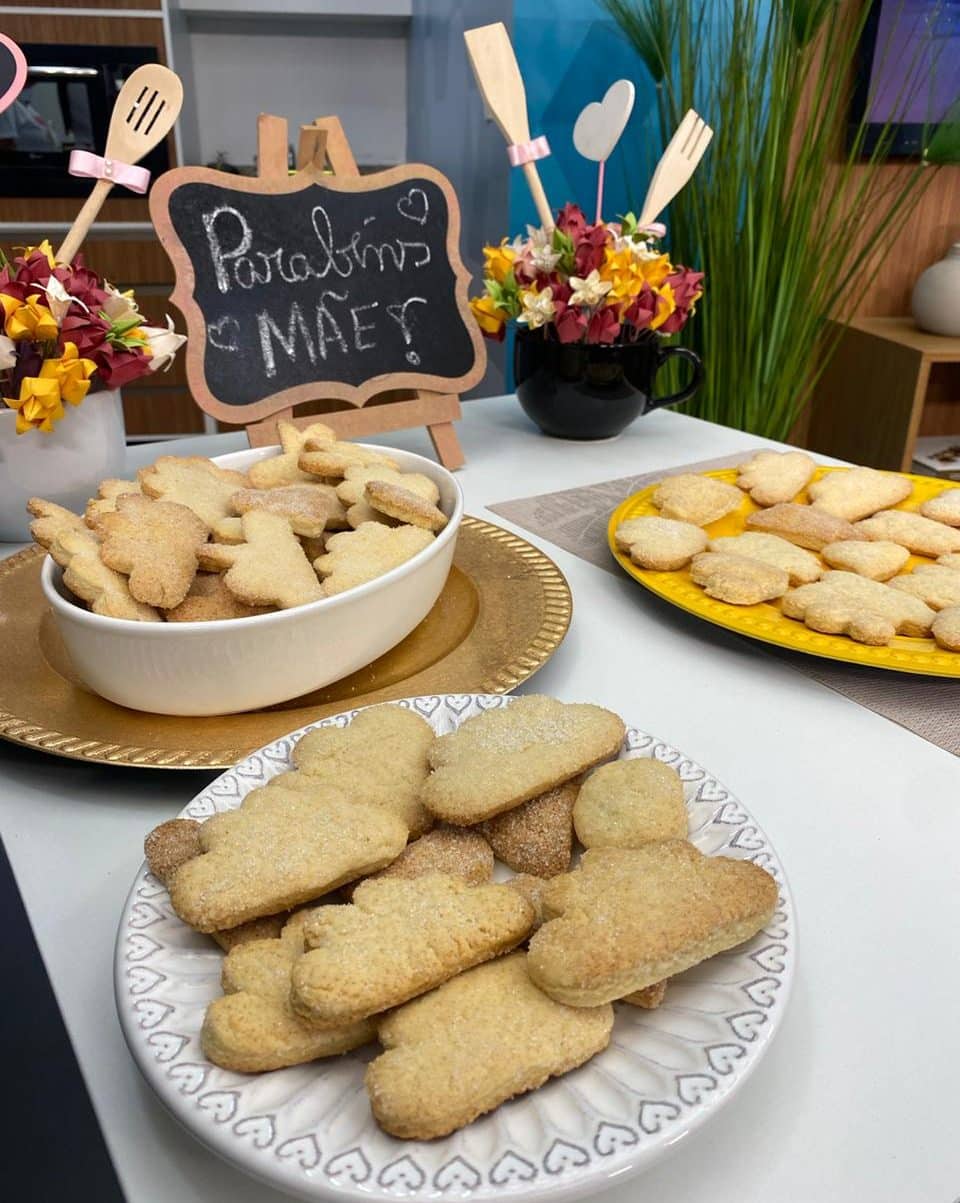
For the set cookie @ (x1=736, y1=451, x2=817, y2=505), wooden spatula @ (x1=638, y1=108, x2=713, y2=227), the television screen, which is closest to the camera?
cookie @ (x1=736, y1=451, x2=817, y2=505)

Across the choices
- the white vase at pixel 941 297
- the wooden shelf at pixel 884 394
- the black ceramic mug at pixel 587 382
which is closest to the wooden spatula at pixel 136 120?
the black ceramic mug at pixel 587 382

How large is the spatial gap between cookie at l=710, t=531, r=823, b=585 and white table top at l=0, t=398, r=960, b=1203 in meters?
0.10

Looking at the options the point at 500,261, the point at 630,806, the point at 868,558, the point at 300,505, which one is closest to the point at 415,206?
the point at 500,261

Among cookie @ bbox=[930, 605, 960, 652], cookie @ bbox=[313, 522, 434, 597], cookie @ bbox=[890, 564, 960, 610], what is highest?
cookie @ bbox=[313, 522, 434, 597]

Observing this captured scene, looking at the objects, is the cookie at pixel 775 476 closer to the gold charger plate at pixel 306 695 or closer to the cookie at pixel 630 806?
the gold charger plate at pixel 306 695

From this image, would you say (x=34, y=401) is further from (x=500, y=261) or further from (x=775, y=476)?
(x=775, y=476)

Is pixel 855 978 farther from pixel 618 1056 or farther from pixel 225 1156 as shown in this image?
pixel 225 1156

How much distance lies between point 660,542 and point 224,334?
579 millimetres

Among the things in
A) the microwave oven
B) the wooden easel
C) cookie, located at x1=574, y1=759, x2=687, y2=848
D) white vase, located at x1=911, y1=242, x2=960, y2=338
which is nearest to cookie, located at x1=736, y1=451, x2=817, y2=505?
the wooden easel

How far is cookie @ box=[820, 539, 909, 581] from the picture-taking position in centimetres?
92

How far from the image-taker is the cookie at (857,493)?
107cm

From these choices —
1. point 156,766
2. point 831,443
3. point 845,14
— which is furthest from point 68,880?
point 831,443

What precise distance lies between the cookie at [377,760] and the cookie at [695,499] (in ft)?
1.66

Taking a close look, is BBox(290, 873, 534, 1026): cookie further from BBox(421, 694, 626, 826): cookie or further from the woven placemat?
the woven placemat
